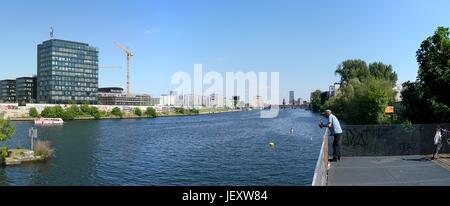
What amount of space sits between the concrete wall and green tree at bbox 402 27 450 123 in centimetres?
1587

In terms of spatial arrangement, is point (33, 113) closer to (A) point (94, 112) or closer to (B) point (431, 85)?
(A) point (94, 112)

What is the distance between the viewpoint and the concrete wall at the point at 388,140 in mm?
19109

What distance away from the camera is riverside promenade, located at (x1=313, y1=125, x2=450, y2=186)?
14234mm

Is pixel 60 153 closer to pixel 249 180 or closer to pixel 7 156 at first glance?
pixel 7 156

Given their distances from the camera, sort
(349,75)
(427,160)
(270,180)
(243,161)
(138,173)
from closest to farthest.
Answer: (427,160) < (270,180) < (138,173) < (243,161) < (349,75)

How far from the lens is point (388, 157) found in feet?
62.9

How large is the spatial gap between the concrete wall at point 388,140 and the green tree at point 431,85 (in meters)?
15.9

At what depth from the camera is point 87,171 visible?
4472 centimetres

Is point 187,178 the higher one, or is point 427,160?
point 427,160

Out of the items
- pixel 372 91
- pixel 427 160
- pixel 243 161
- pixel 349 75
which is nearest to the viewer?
pixel 427 160

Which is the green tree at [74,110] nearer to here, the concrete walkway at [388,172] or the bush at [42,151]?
the bush at [42,151]

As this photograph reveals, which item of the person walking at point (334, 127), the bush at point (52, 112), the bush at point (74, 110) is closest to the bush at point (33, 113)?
the bush at point (52, 112)
